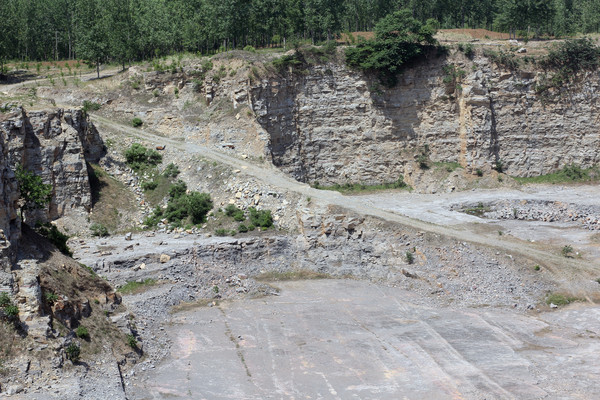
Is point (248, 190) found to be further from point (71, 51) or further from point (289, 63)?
point (71, 51)

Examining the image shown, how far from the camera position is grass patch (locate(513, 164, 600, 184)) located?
2773 inches

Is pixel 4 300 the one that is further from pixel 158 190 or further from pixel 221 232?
pixel 158 190

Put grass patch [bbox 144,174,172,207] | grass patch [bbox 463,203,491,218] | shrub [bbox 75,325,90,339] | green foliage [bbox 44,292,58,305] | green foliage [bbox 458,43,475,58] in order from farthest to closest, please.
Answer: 1. green foliage [bbox 458,43,475,58]
2. grass patch [bbox 463,203,491,218]
3. grass patch [bbox 144,174,172,207]
4. shrub [bbox 75,325,90,339]
5. green foliage [bbox 44,292,58,305]

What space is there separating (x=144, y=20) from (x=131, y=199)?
30.7 m

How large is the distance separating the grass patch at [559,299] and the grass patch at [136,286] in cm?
2683

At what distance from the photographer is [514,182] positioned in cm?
6825

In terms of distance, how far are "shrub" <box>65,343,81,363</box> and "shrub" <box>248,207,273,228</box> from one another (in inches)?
907

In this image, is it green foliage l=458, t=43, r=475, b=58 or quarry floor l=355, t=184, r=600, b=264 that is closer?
quarry floor l=355, t=184, r=600, b=264

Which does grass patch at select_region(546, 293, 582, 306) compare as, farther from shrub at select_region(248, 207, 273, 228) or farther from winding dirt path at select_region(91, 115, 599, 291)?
shrub at select_region(248, 207, 273, 228)

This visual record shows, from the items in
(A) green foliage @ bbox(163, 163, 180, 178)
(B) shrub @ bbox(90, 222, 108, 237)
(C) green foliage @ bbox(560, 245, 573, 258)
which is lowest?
(C) green foliage @ bbox(560, 245, 573, 258)

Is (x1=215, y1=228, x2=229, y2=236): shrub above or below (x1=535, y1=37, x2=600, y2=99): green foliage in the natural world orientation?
below

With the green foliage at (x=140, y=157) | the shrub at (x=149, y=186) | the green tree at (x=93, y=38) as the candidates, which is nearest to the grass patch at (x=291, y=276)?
the shrub at (x=149, y=186)

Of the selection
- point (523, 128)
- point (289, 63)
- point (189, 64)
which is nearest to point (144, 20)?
point (189, 64)

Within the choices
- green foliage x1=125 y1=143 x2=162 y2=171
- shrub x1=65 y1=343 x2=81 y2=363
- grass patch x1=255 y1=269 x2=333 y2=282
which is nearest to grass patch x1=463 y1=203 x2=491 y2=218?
grass patch x1=255 y1=269 x2=333 y2=282
